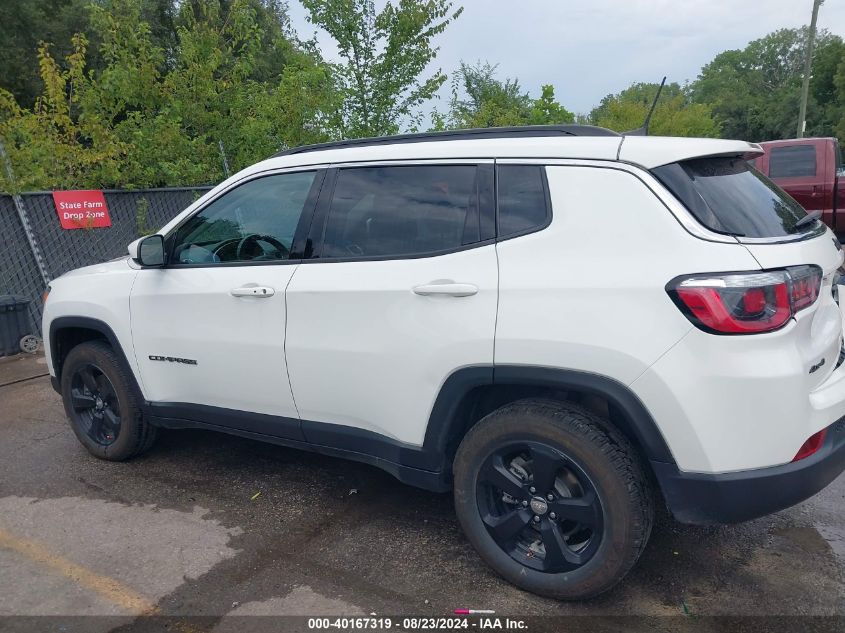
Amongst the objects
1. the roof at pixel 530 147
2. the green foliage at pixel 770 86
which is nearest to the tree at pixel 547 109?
the roof at pixel 530 147

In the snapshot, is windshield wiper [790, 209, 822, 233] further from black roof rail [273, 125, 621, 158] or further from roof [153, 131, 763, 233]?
black roof rail [273, 125, 621, 158]

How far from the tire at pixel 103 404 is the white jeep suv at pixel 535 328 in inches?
24.8

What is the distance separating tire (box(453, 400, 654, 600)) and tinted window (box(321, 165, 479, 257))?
2.68ft

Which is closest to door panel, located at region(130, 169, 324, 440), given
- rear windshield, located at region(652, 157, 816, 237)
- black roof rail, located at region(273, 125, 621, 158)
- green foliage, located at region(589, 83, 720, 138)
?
black roof rail, located at region(273, 125, 621, 158)

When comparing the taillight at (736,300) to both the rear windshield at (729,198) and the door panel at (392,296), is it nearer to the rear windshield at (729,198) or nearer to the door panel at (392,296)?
the rear windshield at (729,198)

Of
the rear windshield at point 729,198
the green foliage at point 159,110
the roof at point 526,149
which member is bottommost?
the rear windshield at point 729,198

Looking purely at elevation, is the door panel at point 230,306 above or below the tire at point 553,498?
above

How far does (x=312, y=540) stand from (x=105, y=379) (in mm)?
1881

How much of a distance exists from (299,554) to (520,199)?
77.0 inches

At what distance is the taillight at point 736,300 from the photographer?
2291mm

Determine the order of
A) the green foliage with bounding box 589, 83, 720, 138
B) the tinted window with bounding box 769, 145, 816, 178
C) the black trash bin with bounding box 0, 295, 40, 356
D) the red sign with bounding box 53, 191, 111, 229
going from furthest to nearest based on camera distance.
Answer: the green foliage with bounding box 589, 83, 720, 138, the tinted window with bounding box 769, 145, 816, 178, the red sign with bounding box 53, 191, 111, 229, the black trash bin with bounding box 0, 295, 40, 356

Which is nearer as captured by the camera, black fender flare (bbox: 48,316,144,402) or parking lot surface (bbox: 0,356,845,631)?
parking lot surface (bbox: 0,356,845,631)

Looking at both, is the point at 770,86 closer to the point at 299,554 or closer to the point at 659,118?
the point at 659,118

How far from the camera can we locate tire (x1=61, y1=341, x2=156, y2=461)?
415 centimetres
